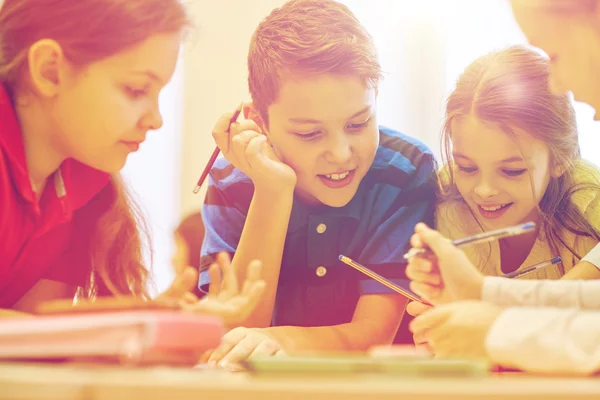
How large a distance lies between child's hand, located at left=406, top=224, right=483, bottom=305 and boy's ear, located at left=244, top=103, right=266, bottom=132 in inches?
8.4

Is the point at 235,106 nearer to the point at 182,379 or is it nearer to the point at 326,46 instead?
the point at 326,46

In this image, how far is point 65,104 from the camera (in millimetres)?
685

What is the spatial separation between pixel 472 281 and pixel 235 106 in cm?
32

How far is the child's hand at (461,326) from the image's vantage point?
536mm

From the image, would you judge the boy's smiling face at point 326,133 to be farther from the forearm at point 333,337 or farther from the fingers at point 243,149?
the forearm at point 333,337

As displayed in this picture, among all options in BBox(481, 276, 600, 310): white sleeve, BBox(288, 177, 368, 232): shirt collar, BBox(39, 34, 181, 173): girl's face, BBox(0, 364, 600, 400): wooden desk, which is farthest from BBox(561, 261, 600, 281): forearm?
BBox(39, 34, 181, 173): girl's face

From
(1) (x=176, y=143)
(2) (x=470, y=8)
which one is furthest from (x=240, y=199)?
(2) (x=470, y=8)

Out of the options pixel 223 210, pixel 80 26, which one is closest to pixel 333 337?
pixel 223 210

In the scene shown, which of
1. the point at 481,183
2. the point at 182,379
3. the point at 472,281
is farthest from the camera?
the point at 481,183

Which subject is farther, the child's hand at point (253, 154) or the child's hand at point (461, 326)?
the child's hand at point (253, 154)

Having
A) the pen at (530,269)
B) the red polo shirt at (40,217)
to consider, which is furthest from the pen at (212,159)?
the pen at (530,269)

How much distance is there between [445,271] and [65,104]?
40cm

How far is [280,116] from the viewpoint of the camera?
0.72 metres

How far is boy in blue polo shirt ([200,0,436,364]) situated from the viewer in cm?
71
